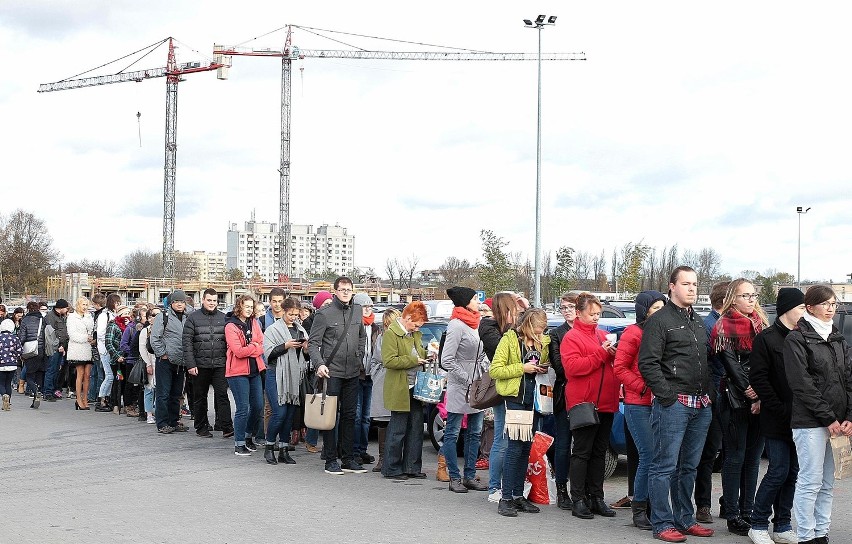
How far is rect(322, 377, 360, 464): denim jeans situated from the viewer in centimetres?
1047

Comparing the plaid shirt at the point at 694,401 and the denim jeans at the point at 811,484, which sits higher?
the plaid shirt at the point at 694,401

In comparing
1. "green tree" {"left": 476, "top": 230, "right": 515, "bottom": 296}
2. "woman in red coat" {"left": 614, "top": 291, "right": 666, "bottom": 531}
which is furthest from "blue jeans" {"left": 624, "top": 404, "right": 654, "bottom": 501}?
"green tree" {"left": 476, "top": 230, "right": 515, "bottom": 296}

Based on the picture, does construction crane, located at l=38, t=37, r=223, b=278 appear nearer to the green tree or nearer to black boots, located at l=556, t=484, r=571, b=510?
the green tree

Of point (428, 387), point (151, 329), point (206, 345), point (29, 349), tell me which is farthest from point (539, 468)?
point (29, 349)

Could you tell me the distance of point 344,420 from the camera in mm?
10469

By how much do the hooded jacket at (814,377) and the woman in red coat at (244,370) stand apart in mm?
6981

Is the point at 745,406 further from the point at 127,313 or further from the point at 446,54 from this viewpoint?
the point at 446,54

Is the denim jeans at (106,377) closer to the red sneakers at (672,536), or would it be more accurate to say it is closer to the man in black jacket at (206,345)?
the man in black jacket at (206,345)

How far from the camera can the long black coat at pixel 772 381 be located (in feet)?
23.5

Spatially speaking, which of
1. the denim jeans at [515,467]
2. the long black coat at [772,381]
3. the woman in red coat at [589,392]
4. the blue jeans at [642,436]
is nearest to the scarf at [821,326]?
the long black coat at [772,381]

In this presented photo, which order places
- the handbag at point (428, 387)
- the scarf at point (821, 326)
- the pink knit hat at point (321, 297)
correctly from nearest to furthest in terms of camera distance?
the scarf at point (821, 326) < the handbag at point (428, 387) < the pink knit hat at point (321, 297)

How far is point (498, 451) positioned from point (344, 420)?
2.37 meters

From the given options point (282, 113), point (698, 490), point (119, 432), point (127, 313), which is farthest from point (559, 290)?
point (282, 113)

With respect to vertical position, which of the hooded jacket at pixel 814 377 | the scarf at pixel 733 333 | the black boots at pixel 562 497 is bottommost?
the black boots at pixel 562 497
